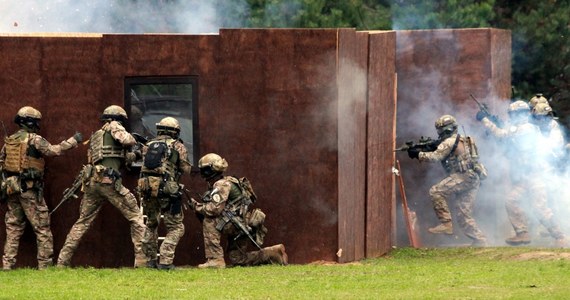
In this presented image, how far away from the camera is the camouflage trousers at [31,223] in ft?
59.0

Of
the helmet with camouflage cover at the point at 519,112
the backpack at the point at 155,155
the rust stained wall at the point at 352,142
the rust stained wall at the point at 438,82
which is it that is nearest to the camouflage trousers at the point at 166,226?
the backpack at the point at 155,155

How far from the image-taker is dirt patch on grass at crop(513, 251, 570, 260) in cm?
1786

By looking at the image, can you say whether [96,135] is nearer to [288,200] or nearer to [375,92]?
[288,200]

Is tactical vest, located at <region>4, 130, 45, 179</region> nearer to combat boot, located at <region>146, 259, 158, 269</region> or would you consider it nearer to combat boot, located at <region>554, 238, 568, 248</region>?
combat boot, located at <region>146, 259, 158, 269</region>

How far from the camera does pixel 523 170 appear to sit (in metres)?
20.7

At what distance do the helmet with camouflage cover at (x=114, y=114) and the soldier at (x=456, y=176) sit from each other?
4.12 m

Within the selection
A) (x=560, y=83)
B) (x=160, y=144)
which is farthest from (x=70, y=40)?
(x=560, y=83)

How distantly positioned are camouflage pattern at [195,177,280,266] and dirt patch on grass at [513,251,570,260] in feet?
9.49

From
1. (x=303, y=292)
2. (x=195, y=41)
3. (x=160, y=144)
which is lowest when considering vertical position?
(x=303, y=292)

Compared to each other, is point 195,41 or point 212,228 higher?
point 195,41

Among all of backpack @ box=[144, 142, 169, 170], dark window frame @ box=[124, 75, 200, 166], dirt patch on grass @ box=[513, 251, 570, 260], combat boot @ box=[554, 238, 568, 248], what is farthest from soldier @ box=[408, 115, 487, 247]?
backpack @ box=[144, 142, 169, 170]

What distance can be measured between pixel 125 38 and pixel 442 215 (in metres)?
4.94

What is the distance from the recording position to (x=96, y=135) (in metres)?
17.8

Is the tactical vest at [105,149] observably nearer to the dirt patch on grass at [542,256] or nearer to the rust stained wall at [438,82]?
the rust stained wall at [438,82]
